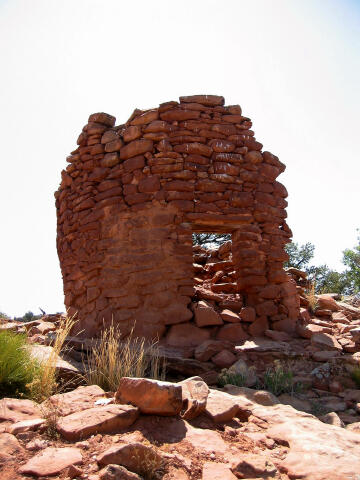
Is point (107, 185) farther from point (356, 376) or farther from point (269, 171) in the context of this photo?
point (356, 376)

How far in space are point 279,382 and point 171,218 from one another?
8.12ft

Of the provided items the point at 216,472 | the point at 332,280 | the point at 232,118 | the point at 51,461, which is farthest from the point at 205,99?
the point at 332,280

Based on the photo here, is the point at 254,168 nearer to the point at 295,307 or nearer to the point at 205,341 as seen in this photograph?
the point at 295,307

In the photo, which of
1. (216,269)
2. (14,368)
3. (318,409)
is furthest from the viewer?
(216,269)

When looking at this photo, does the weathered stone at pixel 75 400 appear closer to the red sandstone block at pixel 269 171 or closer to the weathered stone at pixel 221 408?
the weathered stone at pixel 221 408

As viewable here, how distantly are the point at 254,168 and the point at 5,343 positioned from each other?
4.17m

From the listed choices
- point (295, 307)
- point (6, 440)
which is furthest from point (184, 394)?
point (295, 307)

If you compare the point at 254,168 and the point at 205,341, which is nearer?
the point at 205,341

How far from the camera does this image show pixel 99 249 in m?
5.99

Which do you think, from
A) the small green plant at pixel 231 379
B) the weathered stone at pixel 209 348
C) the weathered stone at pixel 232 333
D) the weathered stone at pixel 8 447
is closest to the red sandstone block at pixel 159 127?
the weathered stone at pixel 232 333

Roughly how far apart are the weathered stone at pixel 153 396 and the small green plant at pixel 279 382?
180 centimetres

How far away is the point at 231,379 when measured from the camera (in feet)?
14.6

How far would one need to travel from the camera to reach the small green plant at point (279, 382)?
14.5 feet

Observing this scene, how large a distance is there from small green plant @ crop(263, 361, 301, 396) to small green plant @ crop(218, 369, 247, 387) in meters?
0.25
